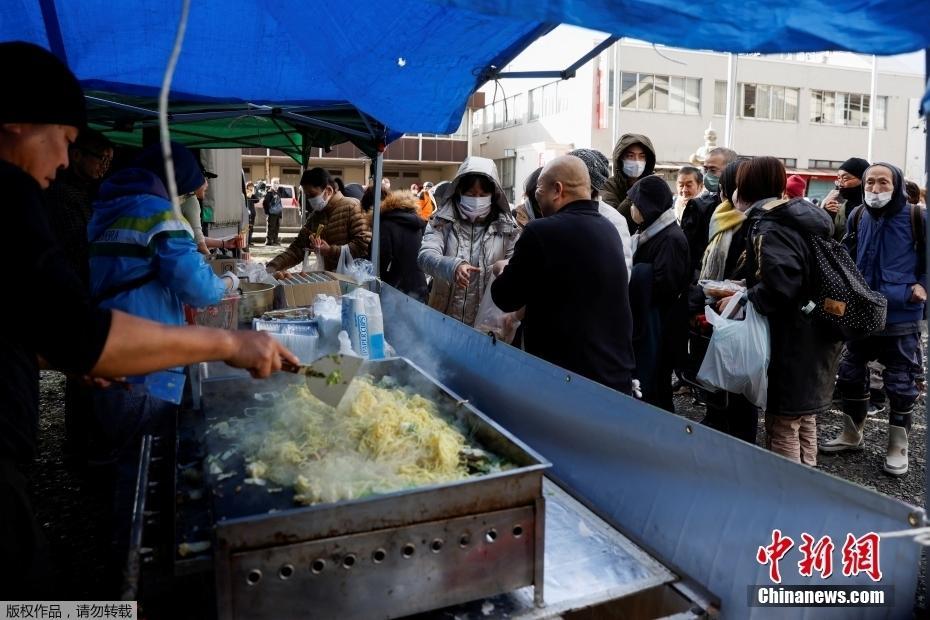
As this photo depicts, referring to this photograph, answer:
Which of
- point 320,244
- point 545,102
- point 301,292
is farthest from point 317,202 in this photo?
point 545,102

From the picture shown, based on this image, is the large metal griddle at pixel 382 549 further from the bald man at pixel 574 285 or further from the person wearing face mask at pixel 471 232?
the person wearing face mask at pixel 471 232

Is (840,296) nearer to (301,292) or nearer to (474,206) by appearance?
(474,206)

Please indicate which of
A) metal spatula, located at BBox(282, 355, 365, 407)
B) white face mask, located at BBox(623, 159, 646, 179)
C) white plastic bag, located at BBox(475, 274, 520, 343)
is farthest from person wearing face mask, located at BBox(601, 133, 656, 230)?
metal spatula, located at BBox(282, 355, 365, 407)

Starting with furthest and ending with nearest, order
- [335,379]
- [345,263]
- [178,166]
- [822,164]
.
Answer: [822,164], [345,263], [178,166], [335,379]

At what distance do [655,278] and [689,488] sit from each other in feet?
9.18

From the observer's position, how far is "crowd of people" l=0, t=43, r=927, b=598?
63.7 inches

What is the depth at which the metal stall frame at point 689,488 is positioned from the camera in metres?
1.50

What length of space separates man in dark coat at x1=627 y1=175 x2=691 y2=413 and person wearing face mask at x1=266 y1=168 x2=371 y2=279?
9.31ft

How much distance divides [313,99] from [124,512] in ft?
11.7

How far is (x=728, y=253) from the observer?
15.9 feet

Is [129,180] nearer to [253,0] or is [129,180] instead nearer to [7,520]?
[253,0]

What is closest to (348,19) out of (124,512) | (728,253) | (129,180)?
(129,180)

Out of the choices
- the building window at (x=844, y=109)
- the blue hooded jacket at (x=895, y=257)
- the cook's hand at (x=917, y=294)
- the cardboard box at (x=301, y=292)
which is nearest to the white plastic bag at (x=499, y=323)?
the cardboard box at (x=301, y=292)

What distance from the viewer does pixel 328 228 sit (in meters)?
6.48
